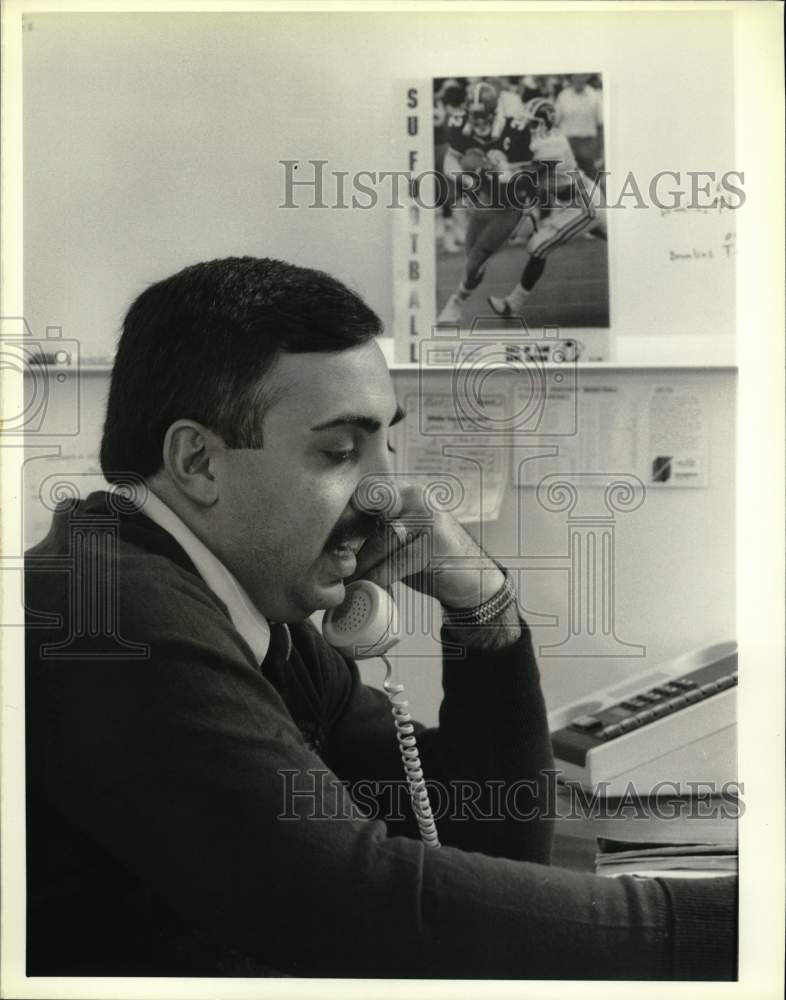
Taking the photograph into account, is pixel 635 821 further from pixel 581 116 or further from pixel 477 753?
pixel 581 116

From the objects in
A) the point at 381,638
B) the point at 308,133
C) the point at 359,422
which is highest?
the point at 308,133

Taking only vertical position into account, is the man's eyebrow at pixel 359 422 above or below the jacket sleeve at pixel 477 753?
above

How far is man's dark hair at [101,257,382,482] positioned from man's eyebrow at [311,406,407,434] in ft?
0.24

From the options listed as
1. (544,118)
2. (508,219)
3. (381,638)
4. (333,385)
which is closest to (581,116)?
(544,118)

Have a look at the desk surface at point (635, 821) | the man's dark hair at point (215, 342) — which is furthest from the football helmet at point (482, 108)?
the desk surface at point (635, 821)

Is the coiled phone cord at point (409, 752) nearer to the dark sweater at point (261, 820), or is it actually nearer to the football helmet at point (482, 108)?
the dark sweater at point (261, 820)

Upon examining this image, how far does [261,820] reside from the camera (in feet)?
3.65

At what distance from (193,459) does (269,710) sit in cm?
30

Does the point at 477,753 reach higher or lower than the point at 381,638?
lower

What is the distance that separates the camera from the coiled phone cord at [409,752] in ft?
3.76

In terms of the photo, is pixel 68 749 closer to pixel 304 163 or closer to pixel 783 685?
pixel 304 163

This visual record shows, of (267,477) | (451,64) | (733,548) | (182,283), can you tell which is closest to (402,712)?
(267,477)

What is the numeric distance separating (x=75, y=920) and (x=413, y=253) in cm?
89

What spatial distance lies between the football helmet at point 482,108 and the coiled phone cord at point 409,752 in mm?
636
